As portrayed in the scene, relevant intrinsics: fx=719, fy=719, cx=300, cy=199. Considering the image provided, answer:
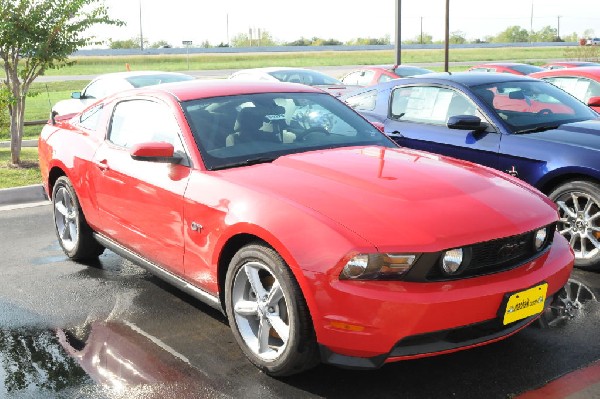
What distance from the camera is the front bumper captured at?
3297 mm

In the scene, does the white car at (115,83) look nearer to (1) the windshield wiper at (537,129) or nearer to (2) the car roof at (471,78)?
(2) the car roof at (471,78)

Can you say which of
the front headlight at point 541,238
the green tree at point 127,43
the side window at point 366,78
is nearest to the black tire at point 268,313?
the front headlight at point 541,238

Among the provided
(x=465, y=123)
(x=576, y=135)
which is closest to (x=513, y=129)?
(x=465, y=123)

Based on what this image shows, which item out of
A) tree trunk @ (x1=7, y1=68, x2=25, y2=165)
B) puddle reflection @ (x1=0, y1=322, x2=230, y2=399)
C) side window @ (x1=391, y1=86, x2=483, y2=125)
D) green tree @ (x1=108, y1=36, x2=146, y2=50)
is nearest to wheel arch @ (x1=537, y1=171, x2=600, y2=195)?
side window @ (x1=391, y1=86, x2=483, y2=125)

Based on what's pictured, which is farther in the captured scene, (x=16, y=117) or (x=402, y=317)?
(x=16, y=117)

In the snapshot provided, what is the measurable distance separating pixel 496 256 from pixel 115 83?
10.8 metres

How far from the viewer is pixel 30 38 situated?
11.2 m

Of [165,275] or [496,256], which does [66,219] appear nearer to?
[165,275]

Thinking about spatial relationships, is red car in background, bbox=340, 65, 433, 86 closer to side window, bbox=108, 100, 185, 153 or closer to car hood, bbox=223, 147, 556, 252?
side window, bbox=108, 100, 185, 153

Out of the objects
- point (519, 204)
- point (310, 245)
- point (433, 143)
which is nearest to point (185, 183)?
point (310, 245)

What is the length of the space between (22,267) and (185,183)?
2.56 metres

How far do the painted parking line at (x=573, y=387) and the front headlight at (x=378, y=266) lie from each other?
0.92 metres

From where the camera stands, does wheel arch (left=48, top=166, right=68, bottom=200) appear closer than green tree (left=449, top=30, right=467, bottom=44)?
Yes

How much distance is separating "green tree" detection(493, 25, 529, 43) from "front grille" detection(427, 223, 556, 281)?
138 metres
